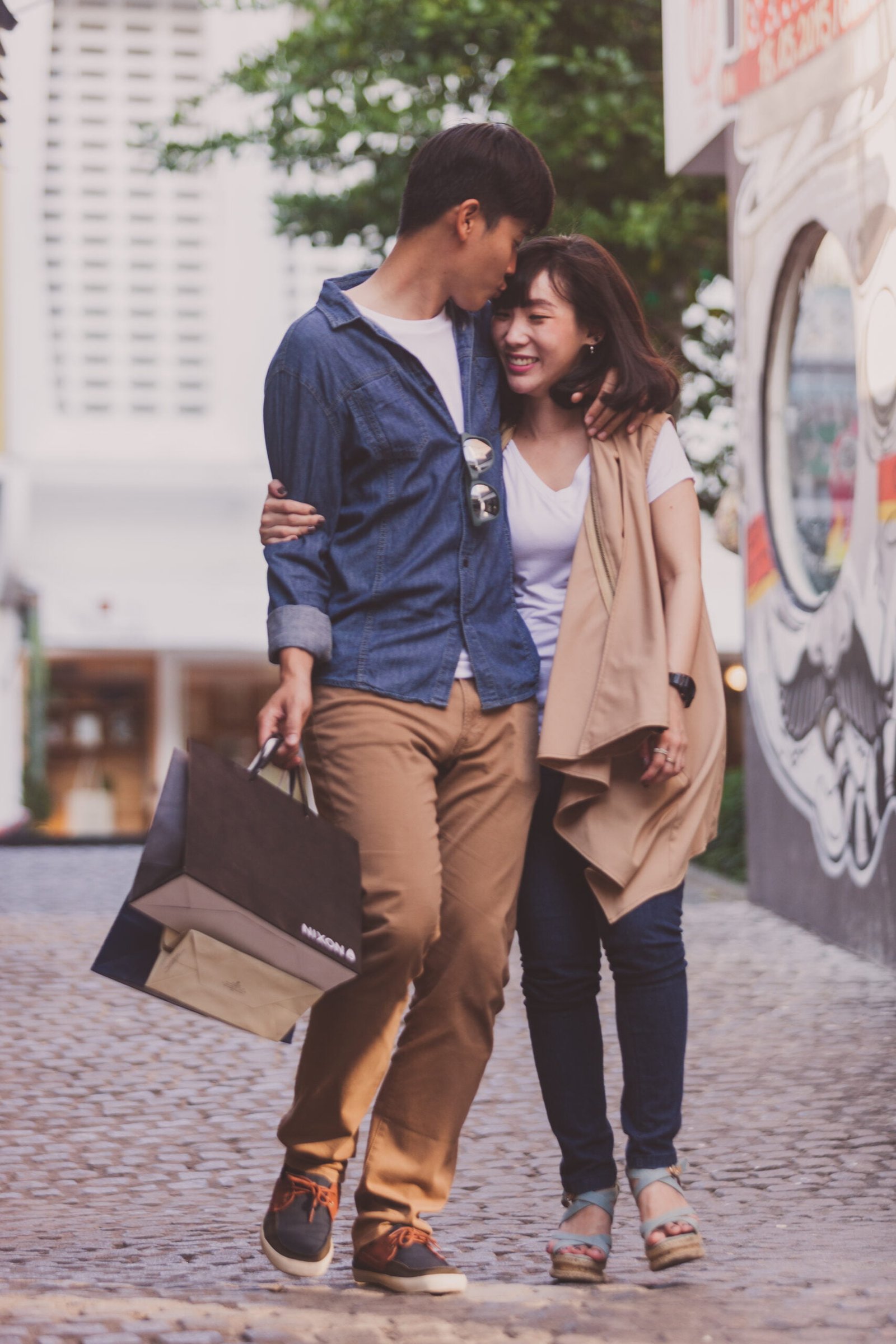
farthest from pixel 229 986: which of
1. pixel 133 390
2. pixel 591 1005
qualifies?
pixel 133 390

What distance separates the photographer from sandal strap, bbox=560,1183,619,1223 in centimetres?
337

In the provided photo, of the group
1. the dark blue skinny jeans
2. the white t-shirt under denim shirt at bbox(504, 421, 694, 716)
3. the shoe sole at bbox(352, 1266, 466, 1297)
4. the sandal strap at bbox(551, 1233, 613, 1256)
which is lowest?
the shoe sole at bbox(352, 1266, 466, 1297)

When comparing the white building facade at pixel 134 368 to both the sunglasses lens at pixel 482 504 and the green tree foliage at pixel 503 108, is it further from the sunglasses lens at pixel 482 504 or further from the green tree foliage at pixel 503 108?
the sunglasses lens at pixel 482 504

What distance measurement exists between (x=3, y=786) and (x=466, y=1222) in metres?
17.9

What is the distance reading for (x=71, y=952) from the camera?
818 centimetres

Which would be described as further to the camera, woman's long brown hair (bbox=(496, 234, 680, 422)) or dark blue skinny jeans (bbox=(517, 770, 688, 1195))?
woman's long brown hair (bbox=(496, 234, 680, 422))

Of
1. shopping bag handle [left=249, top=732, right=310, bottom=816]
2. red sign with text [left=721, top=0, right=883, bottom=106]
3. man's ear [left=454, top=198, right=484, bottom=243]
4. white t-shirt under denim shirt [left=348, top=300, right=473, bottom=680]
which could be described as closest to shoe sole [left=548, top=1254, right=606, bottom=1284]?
shopping bag handle [left=249, top=732, right=310, bottom=816]

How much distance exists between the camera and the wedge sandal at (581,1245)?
10.8 ft

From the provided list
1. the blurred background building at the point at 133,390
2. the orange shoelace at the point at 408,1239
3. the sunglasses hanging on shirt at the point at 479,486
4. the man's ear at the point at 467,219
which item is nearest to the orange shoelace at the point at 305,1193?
the orange shoelace at the point at 408,1239

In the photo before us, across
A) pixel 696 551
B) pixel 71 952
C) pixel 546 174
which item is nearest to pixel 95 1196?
pixel 696 551

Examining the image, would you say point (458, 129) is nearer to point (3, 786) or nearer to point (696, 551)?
point (696, 551)

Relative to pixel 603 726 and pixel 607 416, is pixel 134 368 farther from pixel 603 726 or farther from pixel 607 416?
pixel 603 726

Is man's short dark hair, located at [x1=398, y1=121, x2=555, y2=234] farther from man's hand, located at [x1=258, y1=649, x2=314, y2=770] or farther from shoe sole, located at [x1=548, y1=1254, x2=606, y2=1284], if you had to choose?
shoe sole, located at [x1=548, y1=1254, x2=606, y2=1284]

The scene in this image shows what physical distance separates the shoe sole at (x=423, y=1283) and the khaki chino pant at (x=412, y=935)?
0.07 m
